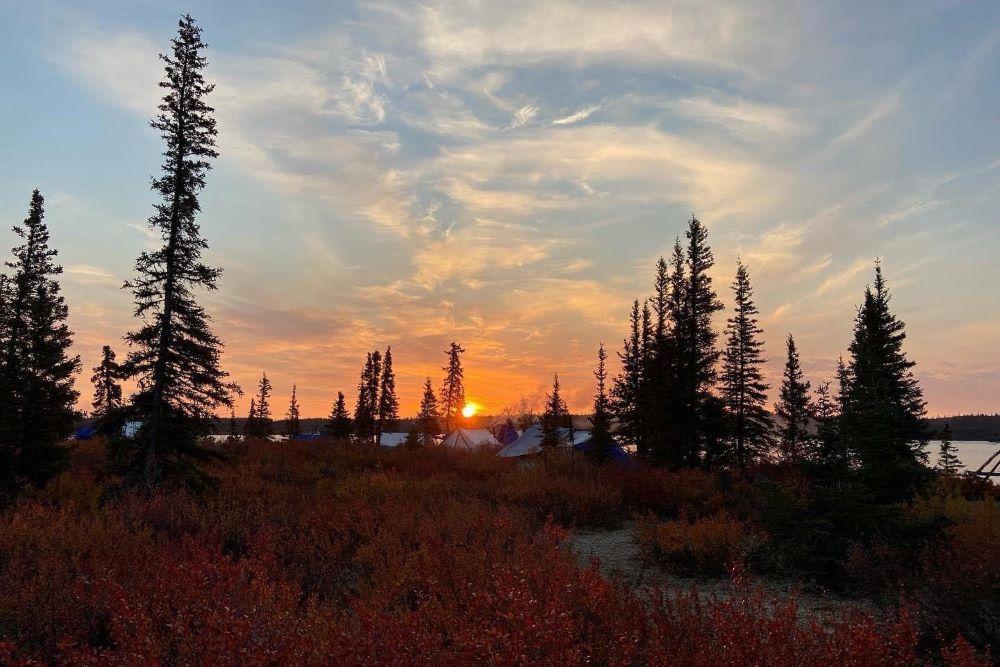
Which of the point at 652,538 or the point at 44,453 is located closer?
the point at 652,538

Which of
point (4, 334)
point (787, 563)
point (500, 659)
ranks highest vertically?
point (4, 334)

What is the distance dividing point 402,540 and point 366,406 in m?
67.5

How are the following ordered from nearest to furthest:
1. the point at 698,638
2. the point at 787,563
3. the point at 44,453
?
1. the point at 698,638
2. the point at 787,563
3. the point at 44,453

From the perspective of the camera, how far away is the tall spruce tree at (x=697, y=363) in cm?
3080

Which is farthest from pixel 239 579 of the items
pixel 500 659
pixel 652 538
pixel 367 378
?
pixel 367 378

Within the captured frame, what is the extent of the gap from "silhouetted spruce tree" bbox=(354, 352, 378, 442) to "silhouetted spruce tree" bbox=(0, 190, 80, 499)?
167 ft

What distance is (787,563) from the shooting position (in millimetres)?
9258

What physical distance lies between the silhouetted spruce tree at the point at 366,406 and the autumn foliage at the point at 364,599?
200 ft

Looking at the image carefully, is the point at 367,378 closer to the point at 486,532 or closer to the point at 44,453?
the point at 44,453

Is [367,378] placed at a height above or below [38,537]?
above

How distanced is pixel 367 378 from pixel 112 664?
73.5m

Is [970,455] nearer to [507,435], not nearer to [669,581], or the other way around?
[507,435]

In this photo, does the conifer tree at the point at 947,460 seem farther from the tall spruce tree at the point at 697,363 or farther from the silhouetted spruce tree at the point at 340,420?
the silhouetted spruce tree at the point at 340,420

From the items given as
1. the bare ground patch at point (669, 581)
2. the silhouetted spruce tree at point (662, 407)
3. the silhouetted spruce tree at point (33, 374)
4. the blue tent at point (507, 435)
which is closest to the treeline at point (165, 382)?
the silhouetted spruce tree at point (33, 374)
